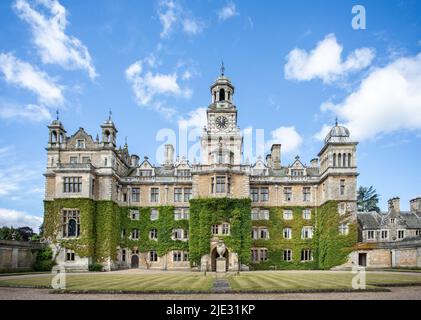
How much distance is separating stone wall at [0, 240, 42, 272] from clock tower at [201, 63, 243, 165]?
2137cm

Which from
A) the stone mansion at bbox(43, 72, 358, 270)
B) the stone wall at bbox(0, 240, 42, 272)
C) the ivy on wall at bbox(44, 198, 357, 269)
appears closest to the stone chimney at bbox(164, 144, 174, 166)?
the stone mansion at bbox(43, 72, 358, 270)

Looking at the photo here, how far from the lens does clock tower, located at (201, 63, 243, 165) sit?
47.6 metres

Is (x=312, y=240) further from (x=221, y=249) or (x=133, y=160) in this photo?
(x=133, y=160)

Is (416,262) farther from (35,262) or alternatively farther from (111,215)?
(35,262)

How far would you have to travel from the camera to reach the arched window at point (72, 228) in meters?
42.3

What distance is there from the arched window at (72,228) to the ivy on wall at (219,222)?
42.3 ft

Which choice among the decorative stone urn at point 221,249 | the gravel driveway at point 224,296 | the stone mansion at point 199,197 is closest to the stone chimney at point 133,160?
the stone mansion at point 199,197

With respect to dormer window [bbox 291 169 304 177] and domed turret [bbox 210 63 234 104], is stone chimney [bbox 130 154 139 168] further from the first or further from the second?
dormer window [bbox 291 169 304 177]

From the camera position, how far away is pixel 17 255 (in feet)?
125

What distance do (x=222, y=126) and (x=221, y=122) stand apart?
548 mm

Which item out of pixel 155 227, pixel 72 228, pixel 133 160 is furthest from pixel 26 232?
pixel 155 227
